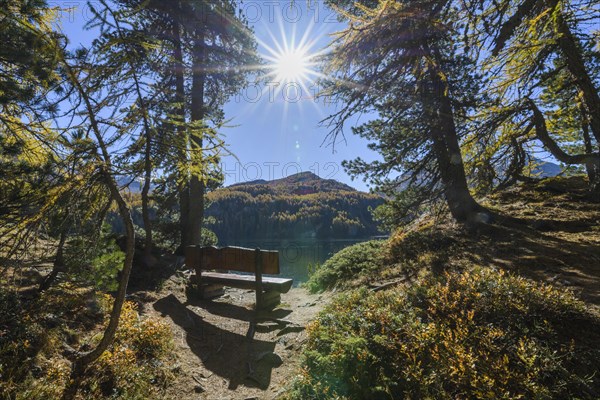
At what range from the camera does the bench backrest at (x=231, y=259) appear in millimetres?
8039

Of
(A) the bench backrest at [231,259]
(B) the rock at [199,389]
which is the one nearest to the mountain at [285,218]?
(A) the bench backrest at [231,259]

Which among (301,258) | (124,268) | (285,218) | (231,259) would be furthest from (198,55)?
(285,218)

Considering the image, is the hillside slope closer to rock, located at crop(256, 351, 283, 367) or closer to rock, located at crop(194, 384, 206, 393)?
rock, located at crop(256, 351, 283, 367)

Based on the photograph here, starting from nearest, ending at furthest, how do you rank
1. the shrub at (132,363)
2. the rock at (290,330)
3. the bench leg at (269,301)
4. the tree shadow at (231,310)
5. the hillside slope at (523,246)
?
the shrub at (132,363)
the hillside slope at (523,246)
the rock at (290,330)
the tree shadow at (231,310)
the bench leg at (269,301)

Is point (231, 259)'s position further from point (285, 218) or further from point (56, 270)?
point (285, 218)

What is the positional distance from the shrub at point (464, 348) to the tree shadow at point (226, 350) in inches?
41.6

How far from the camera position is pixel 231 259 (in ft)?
28.4

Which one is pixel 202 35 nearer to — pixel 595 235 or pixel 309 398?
pixel 309 398

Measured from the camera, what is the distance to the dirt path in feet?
15.4

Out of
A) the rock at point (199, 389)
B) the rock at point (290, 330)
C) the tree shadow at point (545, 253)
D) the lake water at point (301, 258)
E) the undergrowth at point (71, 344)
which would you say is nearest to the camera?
the undergrowth at point (71, 344)

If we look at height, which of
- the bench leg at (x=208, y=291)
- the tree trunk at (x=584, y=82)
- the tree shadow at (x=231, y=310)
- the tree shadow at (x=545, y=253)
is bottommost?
the tree shadow at (x=231, y=310)

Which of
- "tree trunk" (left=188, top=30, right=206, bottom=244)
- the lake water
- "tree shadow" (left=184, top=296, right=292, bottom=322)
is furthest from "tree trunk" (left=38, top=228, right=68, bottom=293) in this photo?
the lake water

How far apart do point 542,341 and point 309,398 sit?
9.76 ft

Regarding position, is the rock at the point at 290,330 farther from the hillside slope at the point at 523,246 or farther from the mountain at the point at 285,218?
the mountain at the point at 285,218
